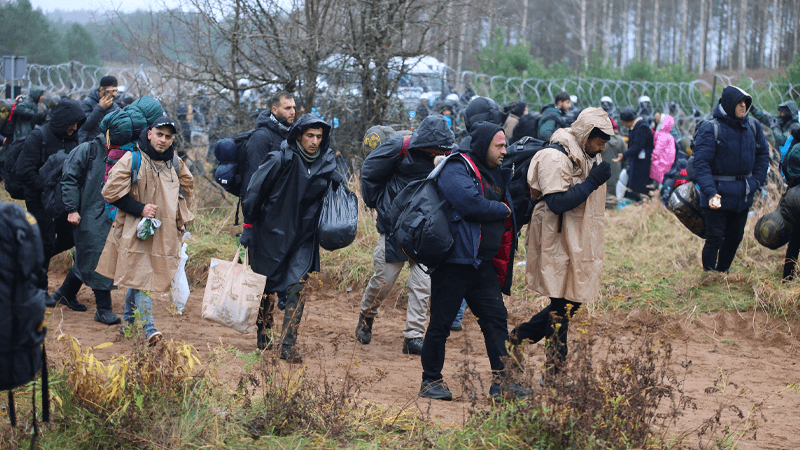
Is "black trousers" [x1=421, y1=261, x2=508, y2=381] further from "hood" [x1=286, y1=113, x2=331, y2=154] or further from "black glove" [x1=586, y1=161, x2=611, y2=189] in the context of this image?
"hood" [x1=286, y1=113, x2=331, y2=154]

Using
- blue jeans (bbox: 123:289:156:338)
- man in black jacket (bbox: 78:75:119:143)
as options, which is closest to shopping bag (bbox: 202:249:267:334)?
blue jeans (bbox: 123:289:156:338)

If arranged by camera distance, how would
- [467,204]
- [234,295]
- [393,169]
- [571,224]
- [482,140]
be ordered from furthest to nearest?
[393,169] < [234,295] < [571,224] < [482,140] < [467,204]

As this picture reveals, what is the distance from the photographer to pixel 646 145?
1259 centimetres

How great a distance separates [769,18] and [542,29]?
16.0 metres

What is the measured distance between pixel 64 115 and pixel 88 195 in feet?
3.10

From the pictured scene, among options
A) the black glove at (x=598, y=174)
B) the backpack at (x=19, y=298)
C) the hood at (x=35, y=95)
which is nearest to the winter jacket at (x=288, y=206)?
the black glove at (x=598, y=174)

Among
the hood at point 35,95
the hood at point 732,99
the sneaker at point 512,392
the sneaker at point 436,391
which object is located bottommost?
the sneaker at point 436,391

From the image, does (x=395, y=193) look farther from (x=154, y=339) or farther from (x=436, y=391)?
(x=154, y=339)

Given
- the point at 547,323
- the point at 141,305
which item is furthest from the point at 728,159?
the point at 141,305

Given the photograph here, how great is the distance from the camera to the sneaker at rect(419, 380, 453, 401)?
465 centimetres

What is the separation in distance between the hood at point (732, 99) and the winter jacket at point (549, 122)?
12.2ft

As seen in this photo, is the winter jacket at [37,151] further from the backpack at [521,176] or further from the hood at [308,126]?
the backpack at [521,176]

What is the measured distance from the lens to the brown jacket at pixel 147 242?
17.5 ft

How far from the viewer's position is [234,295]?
206 inches
